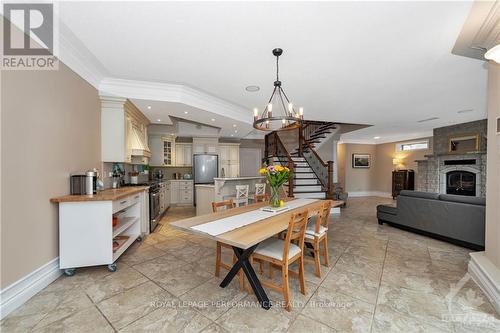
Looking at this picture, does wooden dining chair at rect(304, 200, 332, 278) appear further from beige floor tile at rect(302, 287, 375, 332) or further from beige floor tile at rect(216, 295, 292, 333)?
beige floor tile at rect(216, 295, 292, 333)

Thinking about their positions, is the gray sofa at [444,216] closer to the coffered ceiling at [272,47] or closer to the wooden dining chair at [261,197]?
the coffered ceiling at [272,47]

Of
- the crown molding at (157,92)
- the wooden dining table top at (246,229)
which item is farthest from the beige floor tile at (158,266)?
the crown molding at (157,92)

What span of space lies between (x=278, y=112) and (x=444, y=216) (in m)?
3.78

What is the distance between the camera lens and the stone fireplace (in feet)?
19.5

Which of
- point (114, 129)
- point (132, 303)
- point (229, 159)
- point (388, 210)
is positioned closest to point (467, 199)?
point (388, 210)

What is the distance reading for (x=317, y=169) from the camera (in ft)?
21.4

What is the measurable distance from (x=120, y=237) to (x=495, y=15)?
16.6ft

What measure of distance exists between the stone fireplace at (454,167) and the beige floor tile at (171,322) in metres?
8.28

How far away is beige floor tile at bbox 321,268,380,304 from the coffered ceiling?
2665 millimetres

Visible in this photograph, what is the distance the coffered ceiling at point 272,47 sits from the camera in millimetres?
1852

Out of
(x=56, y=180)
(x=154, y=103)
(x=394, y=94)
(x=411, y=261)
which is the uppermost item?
(x=394, y=94)

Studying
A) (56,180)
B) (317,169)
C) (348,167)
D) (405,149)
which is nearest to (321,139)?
(317,169)

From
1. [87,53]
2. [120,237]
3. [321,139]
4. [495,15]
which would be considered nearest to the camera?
[495,15]

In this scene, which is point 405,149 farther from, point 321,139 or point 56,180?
point 56,180
